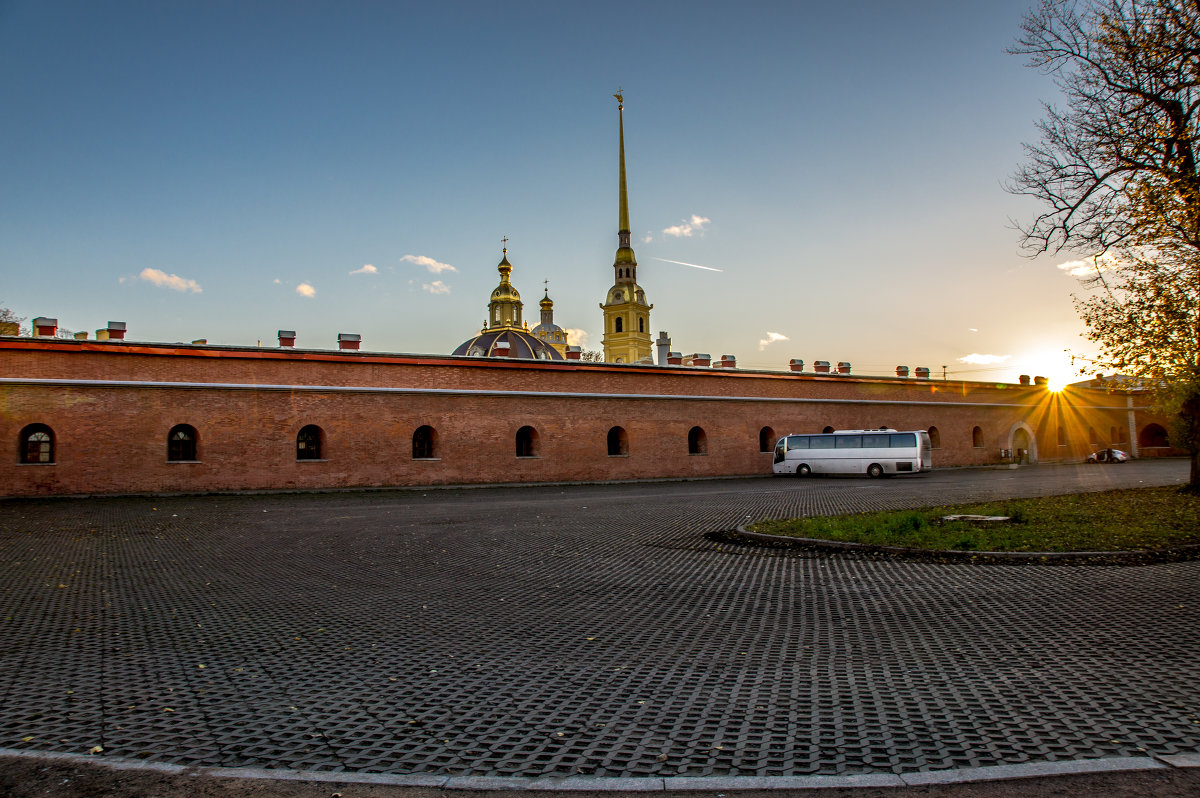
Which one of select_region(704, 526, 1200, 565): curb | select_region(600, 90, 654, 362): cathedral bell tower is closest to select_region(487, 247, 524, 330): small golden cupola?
select_region(600, 90, 654, 362): cathedral bell tower

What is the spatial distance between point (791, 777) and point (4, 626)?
22.1 ft

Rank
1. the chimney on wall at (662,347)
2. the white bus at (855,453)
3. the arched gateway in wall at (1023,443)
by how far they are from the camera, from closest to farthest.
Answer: the white bus at (855,453) < the chimney on wall at (662,347) < the arched gateway in wall at (1023,443)

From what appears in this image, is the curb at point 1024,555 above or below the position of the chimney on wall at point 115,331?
below

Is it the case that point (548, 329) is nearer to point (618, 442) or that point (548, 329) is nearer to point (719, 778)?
point (618, 442)

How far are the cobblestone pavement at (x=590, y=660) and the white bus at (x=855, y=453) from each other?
22.7 metres

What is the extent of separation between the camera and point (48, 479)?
1975 cm

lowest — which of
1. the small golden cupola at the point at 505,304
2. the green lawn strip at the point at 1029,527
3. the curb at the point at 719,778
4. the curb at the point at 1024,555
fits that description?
the curb at the point at 1024,555

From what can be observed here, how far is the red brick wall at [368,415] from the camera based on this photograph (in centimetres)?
2025

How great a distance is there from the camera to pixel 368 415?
24.2m

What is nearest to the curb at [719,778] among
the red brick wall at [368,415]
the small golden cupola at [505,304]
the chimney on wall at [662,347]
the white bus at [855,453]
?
the red brick wall at [368,415]

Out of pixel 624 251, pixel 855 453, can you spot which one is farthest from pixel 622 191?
pixel 855 453

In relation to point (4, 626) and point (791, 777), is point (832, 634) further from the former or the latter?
point (4, 626)

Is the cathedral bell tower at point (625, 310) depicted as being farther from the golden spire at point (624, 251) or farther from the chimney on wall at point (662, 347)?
the chimney on wall at point (662, 347)

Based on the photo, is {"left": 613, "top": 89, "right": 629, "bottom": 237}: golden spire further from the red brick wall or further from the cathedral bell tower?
the red brick wall
